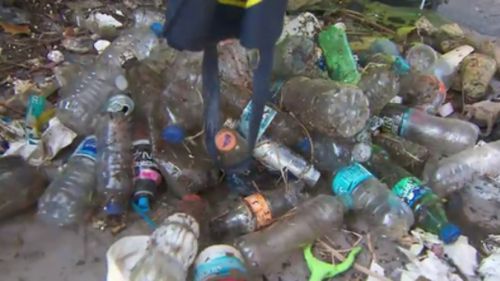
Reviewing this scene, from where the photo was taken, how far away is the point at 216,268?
1294 mm

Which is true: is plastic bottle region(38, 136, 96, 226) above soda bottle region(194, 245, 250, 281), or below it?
below

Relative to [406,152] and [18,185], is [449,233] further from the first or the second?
[18,185]

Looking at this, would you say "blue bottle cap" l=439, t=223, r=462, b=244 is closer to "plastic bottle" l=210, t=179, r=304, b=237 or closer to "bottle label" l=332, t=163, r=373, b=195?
"bottle label" l=332, t=163, r=373, b=195

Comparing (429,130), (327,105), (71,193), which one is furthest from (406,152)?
(71,193)

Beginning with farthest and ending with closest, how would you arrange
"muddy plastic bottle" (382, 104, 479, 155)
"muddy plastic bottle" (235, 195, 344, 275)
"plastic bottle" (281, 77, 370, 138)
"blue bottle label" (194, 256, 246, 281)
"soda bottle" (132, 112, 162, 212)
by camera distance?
"muddy plastic bottle" (382, 104, 479, 155), "plastic bottle" (281, 77, 370, 138), "soda bottle" (132, 112, 162, 212), "muddy plastic bottle" (235, 195, 344, 275), "blue bottle label" (194, 256, 246, 281)

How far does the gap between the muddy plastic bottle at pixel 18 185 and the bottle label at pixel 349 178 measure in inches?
33.2

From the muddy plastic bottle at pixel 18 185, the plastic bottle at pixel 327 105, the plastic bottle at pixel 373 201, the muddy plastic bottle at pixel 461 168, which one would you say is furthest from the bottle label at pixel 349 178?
the muddy plastic bottle at pixel 18 185

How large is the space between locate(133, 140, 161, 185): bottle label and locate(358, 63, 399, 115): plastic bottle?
0.77 m

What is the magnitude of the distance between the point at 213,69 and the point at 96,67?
2.92 feet

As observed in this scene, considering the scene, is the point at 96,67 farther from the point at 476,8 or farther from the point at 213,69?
the point at 476,8

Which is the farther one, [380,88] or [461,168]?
[380,88]

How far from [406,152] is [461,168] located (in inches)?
6.8

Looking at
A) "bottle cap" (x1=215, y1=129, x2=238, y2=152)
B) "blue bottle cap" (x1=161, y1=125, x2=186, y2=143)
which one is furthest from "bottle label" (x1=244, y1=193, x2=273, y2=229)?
"blue bottle cap" (x1=161, y1=125, x2=186, y2=143)

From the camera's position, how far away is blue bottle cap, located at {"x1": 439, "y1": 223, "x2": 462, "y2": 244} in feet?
4.96
